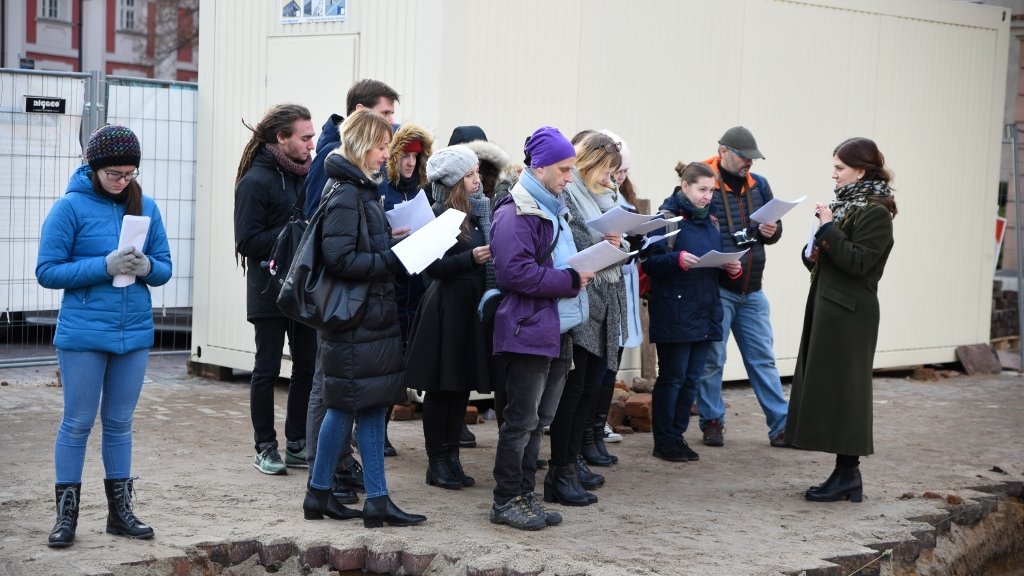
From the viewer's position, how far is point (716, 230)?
7840 millimetres

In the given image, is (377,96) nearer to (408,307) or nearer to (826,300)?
(408,307)

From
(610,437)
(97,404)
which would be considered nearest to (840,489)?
(610,437)

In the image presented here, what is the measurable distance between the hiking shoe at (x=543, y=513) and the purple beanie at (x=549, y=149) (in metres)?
1.56

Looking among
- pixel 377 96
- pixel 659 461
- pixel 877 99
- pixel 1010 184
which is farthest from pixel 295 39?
pixel 1010 184

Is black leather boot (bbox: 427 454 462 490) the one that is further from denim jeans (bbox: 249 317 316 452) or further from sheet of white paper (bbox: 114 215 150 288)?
sheet of white paper (bbox: 114 215 150 288)

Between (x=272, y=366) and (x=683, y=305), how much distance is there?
2470 millimetres

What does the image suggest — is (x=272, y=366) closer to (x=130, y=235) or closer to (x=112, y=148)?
(x=130, y=235)

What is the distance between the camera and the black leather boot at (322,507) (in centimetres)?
587

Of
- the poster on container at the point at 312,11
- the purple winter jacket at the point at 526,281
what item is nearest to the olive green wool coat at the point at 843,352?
the purple winter jacket at the point at 526,281

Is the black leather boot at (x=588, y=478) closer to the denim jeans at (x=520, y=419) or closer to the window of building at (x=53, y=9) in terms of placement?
the denim jeans at (x=520, y=419)

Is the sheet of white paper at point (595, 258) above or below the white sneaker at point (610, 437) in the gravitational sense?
above

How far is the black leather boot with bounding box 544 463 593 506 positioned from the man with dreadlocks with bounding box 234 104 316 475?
4.69 feet

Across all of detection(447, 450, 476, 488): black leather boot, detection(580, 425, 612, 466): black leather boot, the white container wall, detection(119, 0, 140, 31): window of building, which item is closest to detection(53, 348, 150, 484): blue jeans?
detection(447, 450, 476, 488): black leather boot

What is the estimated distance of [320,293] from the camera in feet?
18.2
